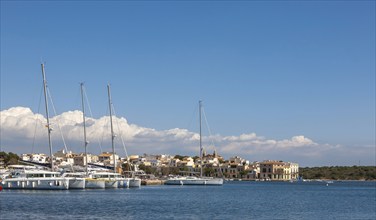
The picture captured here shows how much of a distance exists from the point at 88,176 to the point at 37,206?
39623 millimetres

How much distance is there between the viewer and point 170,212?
52188 mm

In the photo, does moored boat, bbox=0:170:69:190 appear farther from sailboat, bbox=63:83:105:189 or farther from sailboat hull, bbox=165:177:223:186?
sailboat hull, bbox=165:177:223:186

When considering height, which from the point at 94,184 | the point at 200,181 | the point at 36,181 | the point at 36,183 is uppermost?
the point at 36,181

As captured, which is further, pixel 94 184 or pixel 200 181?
pixel 200 181

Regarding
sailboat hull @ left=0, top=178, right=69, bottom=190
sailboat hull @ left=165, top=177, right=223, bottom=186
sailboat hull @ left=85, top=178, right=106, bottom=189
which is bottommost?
sailboat hull @ left=165, top=177, right=223, bottom=186

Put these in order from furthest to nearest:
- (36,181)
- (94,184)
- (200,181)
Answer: (200,181), (94,184), (36,181)

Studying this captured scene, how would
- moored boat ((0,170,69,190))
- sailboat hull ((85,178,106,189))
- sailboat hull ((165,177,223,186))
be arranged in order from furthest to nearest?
1. sailboat hull ((165,177,223,186))
2. sailboat hull ((85,178,106,189))
3. moored boat ((0,170,69,190))

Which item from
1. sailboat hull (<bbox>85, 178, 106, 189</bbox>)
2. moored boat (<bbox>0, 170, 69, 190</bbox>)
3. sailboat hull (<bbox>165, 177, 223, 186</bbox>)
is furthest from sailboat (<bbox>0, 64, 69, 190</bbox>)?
sailboat hull (<bbox>165, 177, 223, 186</bbox>)

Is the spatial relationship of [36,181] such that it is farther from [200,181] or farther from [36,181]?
[200,181]

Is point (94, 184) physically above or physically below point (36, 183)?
below

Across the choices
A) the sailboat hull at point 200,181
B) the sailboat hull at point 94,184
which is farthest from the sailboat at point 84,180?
the sailboat hull at point 200,181

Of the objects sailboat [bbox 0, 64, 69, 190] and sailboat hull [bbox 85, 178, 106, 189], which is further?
sailboat hull [bbox 85, 178, 106, 189]

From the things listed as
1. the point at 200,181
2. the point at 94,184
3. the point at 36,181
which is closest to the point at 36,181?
the point at 36,181

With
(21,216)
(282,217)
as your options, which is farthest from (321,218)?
(21,216)
